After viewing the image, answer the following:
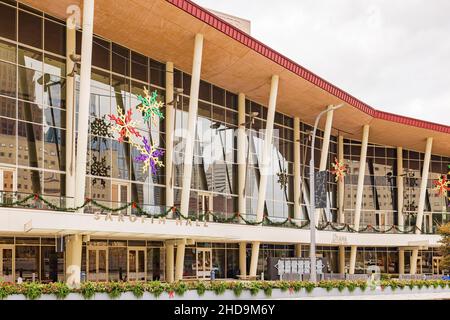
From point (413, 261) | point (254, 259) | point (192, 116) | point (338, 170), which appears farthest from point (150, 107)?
point (413, 261)

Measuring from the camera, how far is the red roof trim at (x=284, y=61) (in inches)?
1244

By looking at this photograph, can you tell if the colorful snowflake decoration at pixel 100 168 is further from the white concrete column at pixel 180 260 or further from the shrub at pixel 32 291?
the shrub at pixel 32 291

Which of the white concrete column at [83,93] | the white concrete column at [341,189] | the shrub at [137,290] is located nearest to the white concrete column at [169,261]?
the white concrete column at [83,93]

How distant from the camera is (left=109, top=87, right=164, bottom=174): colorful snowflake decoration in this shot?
34.3 meters

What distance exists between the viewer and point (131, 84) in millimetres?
35438

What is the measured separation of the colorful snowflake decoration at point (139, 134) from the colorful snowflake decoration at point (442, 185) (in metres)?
35.4

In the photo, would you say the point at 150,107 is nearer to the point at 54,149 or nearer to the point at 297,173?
the point at 54,149

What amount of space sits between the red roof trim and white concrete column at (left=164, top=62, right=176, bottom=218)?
502 centimetres

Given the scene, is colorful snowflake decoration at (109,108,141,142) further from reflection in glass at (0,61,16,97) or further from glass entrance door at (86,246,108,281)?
reflection in glass at (0,61,16,97)

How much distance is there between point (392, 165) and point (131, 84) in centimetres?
3330

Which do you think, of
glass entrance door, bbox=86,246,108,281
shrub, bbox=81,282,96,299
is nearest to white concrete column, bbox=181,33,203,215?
glass entrance door, bbox=86,246,108,281
